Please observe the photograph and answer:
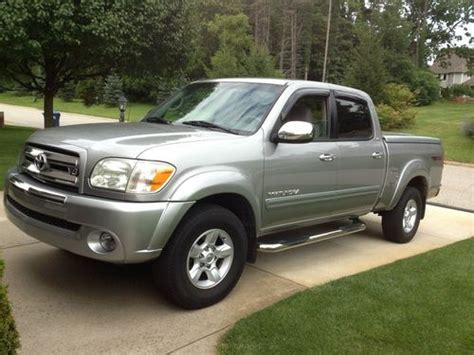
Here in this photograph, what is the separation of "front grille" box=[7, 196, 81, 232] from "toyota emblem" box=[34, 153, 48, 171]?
0.35 meters

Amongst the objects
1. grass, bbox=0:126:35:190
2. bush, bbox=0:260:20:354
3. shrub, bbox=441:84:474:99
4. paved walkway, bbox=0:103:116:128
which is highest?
shrub, bbox=441:84:474:99

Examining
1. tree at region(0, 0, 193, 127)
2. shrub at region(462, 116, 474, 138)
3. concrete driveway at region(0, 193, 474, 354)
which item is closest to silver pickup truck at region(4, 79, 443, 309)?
concrete driveway at region(0, 193, 474, 354)

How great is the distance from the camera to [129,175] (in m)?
3.72

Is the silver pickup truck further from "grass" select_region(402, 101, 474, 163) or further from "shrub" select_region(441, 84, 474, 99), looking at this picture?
"shrub" select_region(441, 84, 474, 99)

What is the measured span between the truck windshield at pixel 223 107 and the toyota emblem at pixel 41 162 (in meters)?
1.35

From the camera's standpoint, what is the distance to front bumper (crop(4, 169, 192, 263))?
3.62 meters

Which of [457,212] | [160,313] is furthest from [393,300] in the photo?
[457,212]

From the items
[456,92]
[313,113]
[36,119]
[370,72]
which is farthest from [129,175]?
[456,92]

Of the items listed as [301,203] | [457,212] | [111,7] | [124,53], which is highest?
[111,7]

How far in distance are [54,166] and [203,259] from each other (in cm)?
134

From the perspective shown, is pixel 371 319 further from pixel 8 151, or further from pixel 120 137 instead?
pixel 8 151

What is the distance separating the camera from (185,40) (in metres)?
14.6

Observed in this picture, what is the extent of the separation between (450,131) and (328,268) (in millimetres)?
22092

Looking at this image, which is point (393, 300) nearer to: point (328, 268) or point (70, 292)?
point (328, 268)
